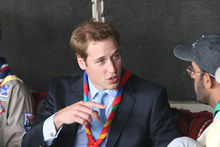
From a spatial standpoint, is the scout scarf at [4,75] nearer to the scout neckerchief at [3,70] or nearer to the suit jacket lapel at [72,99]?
the scout neckerchief at [3,70]

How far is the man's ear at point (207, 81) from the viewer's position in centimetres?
176

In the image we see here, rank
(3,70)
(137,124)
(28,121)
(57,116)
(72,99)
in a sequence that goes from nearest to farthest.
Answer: (57,116)
(137,124)
(72,99)
(28,121)
(3,70)

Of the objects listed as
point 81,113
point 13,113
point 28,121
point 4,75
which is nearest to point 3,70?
point 4,75

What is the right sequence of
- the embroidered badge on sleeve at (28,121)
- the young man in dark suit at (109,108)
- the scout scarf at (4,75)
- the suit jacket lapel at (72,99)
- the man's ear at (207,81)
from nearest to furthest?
the man's ear at (207,81) < the young man in dark suit at (109,108) < the suit jacket lapel at (72,99) < the embroidered badge on sleeve at (28,121) < the scout scarf at (4,75)

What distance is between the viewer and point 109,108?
7.25 feet

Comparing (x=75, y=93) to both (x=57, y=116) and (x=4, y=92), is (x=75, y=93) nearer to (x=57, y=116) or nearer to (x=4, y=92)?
(x=57, y=116)

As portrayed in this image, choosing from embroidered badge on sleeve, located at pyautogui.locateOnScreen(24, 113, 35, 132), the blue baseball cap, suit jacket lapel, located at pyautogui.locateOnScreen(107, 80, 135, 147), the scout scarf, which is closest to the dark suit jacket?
suit jacket lapel, located at pyautogui.locateOnScreen(107, 80, 135, 147)

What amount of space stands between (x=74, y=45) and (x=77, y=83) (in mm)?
291

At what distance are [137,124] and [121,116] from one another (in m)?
0.11

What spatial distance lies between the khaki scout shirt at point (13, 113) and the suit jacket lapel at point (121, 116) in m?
0.77

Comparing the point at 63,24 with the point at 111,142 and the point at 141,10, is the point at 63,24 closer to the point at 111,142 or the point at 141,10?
the point at 141,10

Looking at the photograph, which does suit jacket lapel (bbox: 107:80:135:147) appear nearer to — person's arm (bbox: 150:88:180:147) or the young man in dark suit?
the young man in dark suit

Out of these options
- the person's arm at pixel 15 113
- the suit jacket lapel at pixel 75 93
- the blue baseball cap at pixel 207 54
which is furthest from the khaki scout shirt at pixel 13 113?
the blue baseball cap at pixel 207 54

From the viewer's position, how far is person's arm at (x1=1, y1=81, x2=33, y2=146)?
100.0 inches
